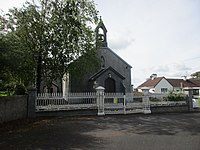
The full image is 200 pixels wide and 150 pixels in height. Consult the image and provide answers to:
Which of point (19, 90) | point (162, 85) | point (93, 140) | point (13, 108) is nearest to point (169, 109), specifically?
point (93, 140)

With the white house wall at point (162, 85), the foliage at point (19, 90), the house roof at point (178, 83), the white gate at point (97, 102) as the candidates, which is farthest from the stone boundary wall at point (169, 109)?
the house roof at point (178, 83)

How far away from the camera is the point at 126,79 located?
25.0 meters

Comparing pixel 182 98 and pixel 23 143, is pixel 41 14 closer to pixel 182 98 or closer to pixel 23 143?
pixel 23 143

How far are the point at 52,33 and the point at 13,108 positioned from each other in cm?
652

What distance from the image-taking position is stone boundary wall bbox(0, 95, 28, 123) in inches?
403

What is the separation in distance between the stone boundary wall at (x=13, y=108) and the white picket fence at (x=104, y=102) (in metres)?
0.88

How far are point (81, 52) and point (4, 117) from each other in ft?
27.2

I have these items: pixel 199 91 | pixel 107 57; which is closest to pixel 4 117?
pixel 107 57

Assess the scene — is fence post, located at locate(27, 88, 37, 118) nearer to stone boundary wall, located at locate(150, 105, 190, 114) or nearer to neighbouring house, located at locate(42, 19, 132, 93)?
neighbouring house, located at locate(42, 19, 132, 93)

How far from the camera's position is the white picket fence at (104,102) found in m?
12.9

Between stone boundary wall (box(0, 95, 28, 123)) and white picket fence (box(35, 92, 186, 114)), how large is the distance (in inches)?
34.5

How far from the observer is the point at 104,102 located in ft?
46.5

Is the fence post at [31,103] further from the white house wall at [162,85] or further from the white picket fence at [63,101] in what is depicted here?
the white house wall at [162,85]

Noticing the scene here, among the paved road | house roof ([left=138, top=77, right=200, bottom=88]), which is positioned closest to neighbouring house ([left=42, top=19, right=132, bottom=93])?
the paved road
